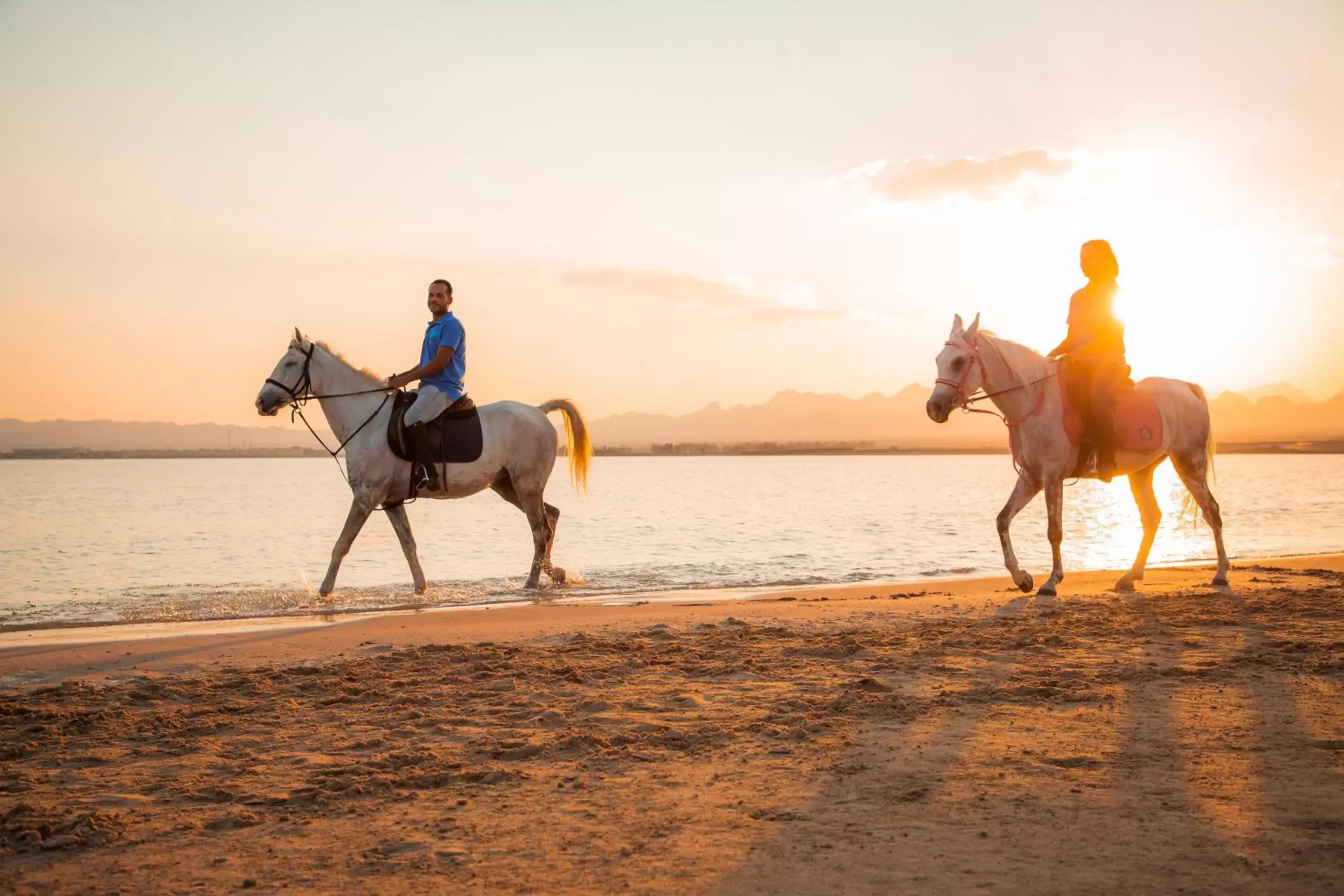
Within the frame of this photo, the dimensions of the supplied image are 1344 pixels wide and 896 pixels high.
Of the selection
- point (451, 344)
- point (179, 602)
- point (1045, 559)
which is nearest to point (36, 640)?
point (179, 602)

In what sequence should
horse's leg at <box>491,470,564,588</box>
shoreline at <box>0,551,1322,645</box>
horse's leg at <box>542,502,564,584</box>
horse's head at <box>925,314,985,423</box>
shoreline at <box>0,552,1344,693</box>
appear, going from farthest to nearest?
horse's leg at <box>542,502,564,584</box> → horse's leg at <box>491,470,564,588</box> → horse's head at <box>925,314,985,423</box> → shoreline at <box>0,551,1322,645</box> → shoreline at <box>0,552,1344,693</box>

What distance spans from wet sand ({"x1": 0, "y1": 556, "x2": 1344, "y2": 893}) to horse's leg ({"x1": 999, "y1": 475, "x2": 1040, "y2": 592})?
2.23m

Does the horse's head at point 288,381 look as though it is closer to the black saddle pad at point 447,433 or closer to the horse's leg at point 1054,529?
the black saddle pad at point 447,433

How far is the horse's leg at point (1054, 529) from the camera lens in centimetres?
1011

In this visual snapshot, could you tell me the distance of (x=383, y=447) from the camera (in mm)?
11219

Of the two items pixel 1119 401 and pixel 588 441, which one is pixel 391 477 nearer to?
pixel 588 441

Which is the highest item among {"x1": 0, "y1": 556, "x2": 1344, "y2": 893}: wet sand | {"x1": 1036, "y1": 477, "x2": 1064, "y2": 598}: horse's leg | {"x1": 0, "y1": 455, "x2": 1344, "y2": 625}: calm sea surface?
{"x1": 1036, "y1": 477, "x2": 1064, "y2": 598}: horse's leg

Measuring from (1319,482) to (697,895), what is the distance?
5396 cm

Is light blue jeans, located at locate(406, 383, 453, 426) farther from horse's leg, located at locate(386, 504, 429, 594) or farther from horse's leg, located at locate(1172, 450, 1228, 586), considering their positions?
horse's leg, located at locate(1172, 450, 1228, 586)

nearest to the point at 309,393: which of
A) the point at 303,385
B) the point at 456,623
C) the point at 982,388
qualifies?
the point at 303,385

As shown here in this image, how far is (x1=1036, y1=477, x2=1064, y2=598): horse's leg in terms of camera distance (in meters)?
10.1

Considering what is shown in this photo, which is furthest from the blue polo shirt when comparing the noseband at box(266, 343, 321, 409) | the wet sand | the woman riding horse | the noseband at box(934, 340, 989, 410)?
the woman riding horse

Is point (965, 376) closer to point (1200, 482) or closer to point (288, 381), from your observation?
point (1200, 482)

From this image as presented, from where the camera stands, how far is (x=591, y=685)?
6.04 meters
